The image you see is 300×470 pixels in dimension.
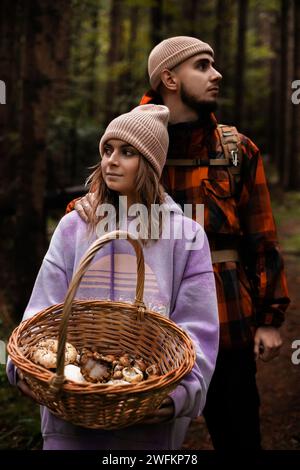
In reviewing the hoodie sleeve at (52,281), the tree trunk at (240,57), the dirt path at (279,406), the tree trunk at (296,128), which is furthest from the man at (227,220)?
the tree trunk at (296,128)

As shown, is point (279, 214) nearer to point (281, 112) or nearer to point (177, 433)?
point (281, 112)

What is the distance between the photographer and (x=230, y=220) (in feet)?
9.54

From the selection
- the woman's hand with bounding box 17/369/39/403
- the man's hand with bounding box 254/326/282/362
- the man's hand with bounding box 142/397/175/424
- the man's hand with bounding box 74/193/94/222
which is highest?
the man's hand with bounding box 74/193/94/222

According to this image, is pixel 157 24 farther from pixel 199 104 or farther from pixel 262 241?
pixel 262 241

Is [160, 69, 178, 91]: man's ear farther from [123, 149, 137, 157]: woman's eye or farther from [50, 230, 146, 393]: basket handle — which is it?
[50, 230, 146, 393]: basket handle

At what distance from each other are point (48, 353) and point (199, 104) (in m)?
1.58

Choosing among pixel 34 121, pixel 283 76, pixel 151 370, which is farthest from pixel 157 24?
pixel 151 370

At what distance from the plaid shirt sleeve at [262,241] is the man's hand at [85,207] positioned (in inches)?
38.8

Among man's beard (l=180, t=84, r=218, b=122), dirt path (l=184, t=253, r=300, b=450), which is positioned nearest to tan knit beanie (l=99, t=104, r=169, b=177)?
man's beard (l=180, t=84, r=218, b=122)

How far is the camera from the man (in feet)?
9.54

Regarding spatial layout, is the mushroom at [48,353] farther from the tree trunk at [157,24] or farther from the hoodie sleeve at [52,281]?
the tree trunk at [157,24]

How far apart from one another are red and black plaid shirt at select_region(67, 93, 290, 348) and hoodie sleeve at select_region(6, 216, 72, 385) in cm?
81

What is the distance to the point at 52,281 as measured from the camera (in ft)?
7.67
